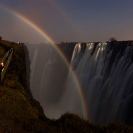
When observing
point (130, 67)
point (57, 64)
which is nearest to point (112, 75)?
point (130, 67)

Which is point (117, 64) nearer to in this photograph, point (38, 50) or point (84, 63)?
point (84, 63)

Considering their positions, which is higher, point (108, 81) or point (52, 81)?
point (52, 81)

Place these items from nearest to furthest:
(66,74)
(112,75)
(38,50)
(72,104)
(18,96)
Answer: (18,96), (112,75), (72,104), (66,74), (38,50)

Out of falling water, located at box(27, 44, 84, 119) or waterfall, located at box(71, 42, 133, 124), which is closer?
waterfall, located at box(71, 42, 133, 124)

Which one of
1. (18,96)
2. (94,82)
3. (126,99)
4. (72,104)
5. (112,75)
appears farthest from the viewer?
(72,104)

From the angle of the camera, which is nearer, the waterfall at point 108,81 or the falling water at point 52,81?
the waterfall at point 108,81

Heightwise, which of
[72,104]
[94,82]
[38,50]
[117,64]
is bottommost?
[72,104]

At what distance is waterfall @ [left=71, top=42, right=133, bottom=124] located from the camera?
2090 centimetres

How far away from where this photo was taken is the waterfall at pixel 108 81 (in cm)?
2090

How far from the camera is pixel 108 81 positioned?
26.1 metres

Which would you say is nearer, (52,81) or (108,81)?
(108,81)

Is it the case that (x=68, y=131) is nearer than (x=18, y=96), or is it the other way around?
(x=68, y=131)

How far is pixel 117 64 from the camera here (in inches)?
1016

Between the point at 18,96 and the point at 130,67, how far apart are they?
13218mm
